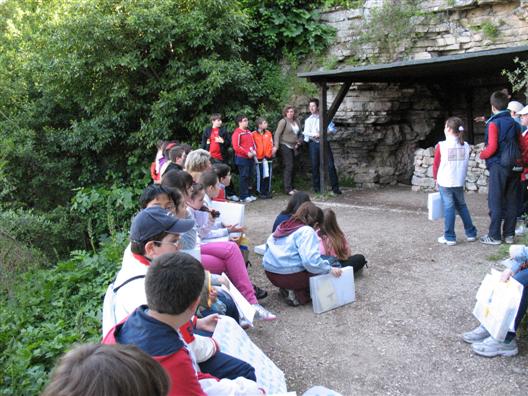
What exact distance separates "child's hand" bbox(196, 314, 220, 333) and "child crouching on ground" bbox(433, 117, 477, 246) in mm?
4412

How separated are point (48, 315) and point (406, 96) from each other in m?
10.2

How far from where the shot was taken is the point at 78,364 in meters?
1.26

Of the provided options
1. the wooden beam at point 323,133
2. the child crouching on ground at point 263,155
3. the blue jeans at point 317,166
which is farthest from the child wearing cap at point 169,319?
the blue jeans at point 317,166

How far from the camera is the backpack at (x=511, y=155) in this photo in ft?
20.5

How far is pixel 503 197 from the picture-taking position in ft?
21.2

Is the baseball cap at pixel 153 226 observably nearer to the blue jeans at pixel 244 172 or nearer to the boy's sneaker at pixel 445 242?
the boy's sneaker at pixel 445 242

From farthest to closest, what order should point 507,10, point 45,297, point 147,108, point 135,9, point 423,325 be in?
point 147,108 → point 135,9 → point 507,10 → point 45,297 → point 423,325

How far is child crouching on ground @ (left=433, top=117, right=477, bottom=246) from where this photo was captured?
6.50 meters

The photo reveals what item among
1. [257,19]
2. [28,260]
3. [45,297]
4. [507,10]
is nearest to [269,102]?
[257,19]

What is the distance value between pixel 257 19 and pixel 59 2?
4.87 m

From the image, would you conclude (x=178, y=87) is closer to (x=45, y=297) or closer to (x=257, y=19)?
(x=257, y=19)

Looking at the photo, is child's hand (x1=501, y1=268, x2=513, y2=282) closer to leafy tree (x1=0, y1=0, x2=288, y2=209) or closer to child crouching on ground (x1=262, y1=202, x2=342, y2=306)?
child crouching on ground (x1=262, y1=202, x2=342, y2=306)

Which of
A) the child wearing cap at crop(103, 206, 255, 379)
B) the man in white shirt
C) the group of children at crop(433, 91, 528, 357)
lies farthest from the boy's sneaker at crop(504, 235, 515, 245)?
the child wearing cap at crop(103, 206, 255, 379)

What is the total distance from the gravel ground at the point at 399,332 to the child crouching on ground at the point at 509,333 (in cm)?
6
